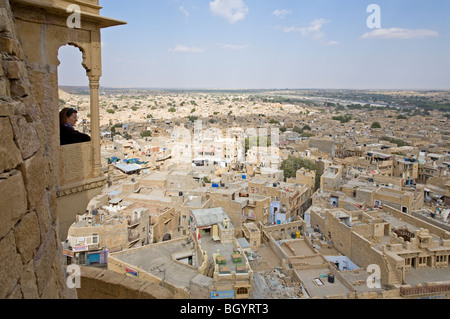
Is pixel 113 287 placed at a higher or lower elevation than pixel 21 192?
lower

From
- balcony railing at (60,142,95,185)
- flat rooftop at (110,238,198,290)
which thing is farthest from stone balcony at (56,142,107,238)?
flat rooftop at (110,238,198,290)

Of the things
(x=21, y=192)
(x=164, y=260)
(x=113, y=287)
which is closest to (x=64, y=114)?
(x=113, y=287)

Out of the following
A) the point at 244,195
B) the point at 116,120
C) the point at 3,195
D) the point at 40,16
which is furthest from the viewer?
the point at 116,120

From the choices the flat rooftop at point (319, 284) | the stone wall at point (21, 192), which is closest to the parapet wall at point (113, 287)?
the stone wall at point (21, 192)

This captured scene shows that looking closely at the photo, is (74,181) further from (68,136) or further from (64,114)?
(64,114)

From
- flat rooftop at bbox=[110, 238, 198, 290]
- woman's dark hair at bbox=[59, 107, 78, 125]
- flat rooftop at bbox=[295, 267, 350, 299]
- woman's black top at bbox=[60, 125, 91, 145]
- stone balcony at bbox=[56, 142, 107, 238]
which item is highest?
woman's dark hair at bbox=[59, 107, 78, 125]

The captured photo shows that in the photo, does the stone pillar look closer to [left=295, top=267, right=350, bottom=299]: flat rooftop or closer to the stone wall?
the stone wall

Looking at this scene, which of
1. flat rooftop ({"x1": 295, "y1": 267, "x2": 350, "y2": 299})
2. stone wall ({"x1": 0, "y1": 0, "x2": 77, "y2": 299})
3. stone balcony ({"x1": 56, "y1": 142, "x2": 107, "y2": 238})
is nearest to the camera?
stone wall ({"x1": 0, "y1": 0, "x2": 77, "y2": 299})
